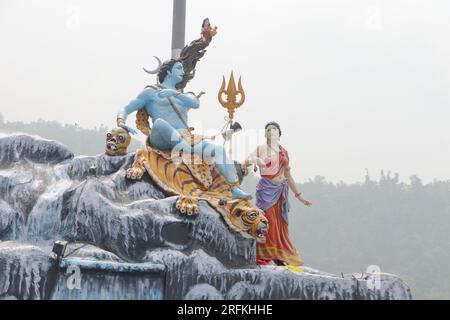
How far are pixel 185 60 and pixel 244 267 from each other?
311 centimetres

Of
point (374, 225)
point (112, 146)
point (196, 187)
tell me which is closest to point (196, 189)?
point (196, 187)

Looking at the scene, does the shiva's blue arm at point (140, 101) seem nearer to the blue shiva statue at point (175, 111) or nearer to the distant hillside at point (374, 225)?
the blue shiva statue at point (175, 111)

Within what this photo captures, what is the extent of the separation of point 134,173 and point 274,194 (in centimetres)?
185

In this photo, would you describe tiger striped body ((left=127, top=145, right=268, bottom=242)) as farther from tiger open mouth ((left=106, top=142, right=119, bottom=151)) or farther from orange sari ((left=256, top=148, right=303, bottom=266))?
orange sari ((left=256, top=148, right=303, bottom=266))

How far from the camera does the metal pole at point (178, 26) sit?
418 inches

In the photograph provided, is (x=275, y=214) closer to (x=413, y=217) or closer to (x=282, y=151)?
(x=282, y=151)

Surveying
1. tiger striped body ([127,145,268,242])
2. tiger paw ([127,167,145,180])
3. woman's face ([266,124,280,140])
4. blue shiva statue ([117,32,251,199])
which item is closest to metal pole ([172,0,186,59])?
blue shiva statue ([117,32,251,199])

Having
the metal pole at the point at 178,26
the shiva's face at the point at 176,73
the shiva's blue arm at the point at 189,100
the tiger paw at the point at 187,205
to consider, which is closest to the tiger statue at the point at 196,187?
the tiger paw at the point at 187,205

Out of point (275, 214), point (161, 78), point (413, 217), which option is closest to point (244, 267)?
point (275, 214)

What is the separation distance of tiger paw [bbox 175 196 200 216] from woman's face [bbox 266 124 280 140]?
68.0 inches

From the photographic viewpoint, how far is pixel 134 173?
6957 millimetres

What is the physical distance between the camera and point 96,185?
6.54m

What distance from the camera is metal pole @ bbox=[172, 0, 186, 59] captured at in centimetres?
1062
